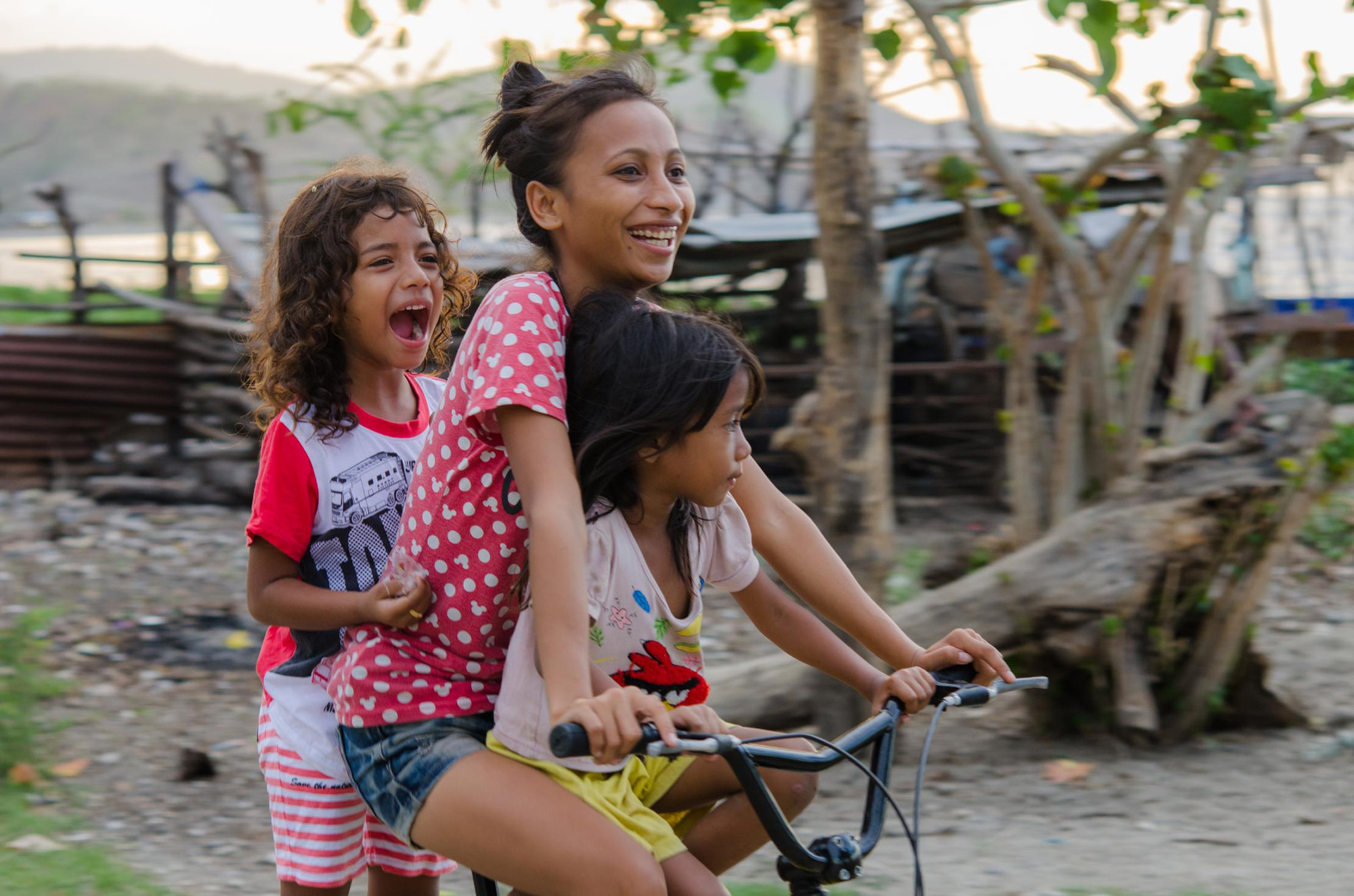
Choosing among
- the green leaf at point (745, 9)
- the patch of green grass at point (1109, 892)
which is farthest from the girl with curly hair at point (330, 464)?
the patch of green grass at point (1109, 892)

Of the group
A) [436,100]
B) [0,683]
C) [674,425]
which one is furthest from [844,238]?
[436,100]

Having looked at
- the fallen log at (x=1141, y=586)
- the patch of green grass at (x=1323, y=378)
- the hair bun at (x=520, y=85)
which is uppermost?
the hair bun at (x=520, y=85)

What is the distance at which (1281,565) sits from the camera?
739 centimetres

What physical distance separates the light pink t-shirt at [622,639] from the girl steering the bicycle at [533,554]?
0.22 feet

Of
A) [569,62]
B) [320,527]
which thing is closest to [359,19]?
[569,62]

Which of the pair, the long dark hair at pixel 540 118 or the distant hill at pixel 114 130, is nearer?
the long dark hair at pixel 540 118

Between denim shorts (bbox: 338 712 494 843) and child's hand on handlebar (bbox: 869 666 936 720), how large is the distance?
0.62 metres

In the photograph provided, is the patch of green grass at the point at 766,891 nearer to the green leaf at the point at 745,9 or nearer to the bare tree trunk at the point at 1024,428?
the bare tree trunk at the point at 1024,428

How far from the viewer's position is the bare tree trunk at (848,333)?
14.3 ft

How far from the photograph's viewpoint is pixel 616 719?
1634 mm

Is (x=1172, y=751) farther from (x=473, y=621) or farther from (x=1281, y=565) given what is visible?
(x=473, y=621)

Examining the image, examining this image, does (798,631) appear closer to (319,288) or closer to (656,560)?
(656,560)

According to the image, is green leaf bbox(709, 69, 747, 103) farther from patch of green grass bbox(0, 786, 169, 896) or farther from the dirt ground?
patch of green grass bbox(0, 786, 169, 896)

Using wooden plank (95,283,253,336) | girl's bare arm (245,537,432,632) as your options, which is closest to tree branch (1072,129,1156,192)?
girl's bare arm (245,537,432,632)
